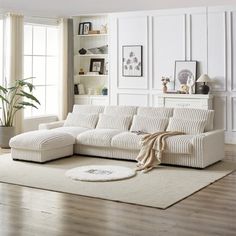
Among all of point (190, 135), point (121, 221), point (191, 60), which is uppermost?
point (191, 60)

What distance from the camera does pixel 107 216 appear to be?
4320mm

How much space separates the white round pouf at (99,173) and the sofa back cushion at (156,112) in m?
1.27

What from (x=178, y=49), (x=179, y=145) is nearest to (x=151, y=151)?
(x=179, y=145)

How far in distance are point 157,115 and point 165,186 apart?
2073 mm

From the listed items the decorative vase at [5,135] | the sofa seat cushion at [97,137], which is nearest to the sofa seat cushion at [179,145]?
the sofa seat cushion at [97,137]

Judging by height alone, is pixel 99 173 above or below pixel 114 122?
below

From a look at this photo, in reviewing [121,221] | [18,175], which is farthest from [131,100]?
[121,221]

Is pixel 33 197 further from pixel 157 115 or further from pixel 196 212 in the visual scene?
pixel 157 115

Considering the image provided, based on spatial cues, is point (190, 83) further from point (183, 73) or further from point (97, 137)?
point (97, 137)

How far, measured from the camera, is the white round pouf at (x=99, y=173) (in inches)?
229

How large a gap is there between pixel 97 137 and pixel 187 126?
50.8 inches

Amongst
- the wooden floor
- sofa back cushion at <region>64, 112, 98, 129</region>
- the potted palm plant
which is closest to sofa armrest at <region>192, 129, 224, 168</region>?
the wooden floor

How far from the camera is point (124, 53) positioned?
9617 millimetres

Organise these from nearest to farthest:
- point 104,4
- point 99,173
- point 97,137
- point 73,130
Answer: point 104,4
point 99,173
point 97,137
point 73,130
